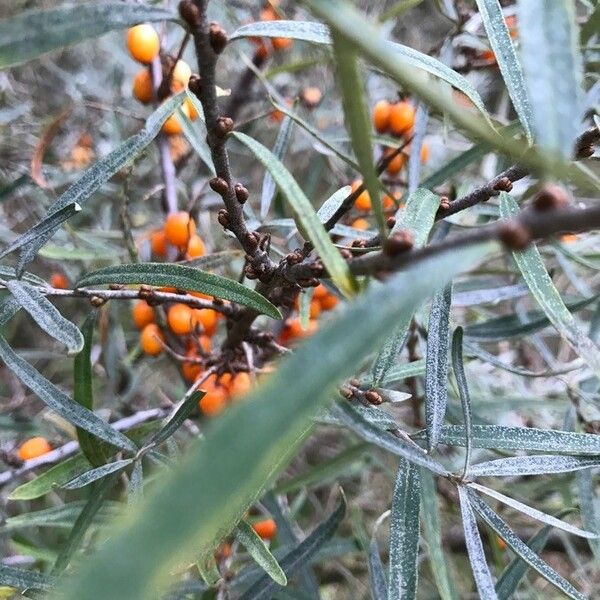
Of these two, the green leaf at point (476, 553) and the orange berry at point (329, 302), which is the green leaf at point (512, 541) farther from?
the orange berry at point (329, 302)

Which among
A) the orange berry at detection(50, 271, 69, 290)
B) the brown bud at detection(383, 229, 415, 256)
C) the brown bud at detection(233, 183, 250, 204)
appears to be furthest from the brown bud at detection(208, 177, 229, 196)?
the orange berry at detection(50, 271, 69, 290)

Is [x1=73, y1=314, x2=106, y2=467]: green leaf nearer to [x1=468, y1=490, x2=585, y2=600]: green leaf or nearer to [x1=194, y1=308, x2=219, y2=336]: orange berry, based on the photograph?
[x1=194, y1=308, x2=219, y2=336]: orange berry

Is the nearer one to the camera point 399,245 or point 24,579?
point 399,245

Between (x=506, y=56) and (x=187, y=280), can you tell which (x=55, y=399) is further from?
(x=506, y=56)

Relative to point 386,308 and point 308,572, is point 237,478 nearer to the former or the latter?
point 386,308

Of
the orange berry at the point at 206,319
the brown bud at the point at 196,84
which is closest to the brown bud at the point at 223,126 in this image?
the brown bud at the point at 196,84

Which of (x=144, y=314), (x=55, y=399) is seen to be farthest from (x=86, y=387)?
(x=144, y=314)

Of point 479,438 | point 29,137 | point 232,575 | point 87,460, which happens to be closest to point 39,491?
point 87,460
